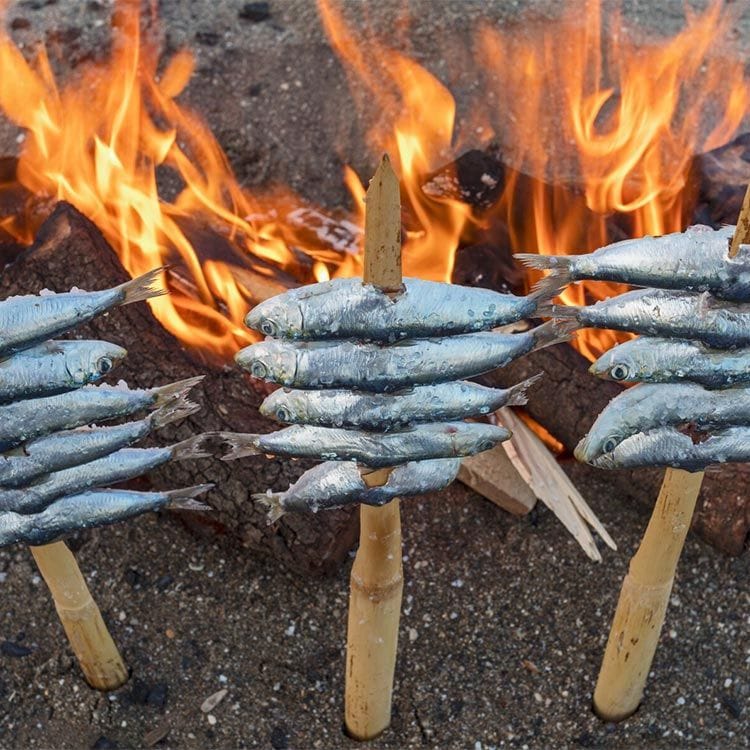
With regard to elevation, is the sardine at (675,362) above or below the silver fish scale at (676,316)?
below

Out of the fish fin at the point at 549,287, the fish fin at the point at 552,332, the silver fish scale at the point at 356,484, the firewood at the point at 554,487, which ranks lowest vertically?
the firewood at the point at 554,487

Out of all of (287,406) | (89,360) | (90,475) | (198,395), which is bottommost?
(198,395)

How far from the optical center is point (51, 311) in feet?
6.21

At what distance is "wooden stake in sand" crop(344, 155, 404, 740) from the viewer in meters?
1.78

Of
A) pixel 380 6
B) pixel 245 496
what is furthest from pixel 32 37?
pixel 245 496

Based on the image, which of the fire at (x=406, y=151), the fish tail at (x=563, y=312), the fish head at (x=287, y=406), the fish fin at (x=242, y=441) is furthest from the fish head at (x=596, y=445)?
the fire at (x=406, y=151)

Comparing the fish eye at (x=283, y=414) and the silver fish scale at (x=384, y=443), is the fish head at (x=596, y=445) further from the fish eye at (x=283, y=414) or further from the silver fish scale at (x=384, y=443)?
the fish eye at (x=283, y=414)

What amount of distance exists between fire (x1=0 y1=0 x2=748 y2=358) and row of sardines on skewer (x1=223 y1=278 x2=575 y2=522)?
1.27m

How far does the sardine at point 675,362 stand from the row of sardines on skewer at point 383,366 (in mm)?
124

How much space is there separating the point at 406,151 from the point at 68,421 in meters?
2.61

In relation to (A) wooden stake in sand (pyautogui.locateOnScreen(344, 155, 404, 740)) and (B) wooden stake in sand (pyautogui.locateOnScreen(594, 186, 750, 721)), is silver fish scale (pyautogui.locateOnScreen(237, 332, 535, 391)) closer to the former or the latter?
(A) wooden stake in sand (pyautogui.locateOnScreen(344, 155, 404, 740))

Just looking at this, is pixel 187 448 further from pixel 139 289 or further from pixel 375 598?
pixel 375 598

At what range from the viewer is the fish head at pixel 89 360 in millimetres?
1936

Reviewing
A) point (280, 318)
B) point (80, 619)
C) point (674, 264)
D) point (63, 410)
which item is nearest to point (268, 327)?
point (280, 318)
